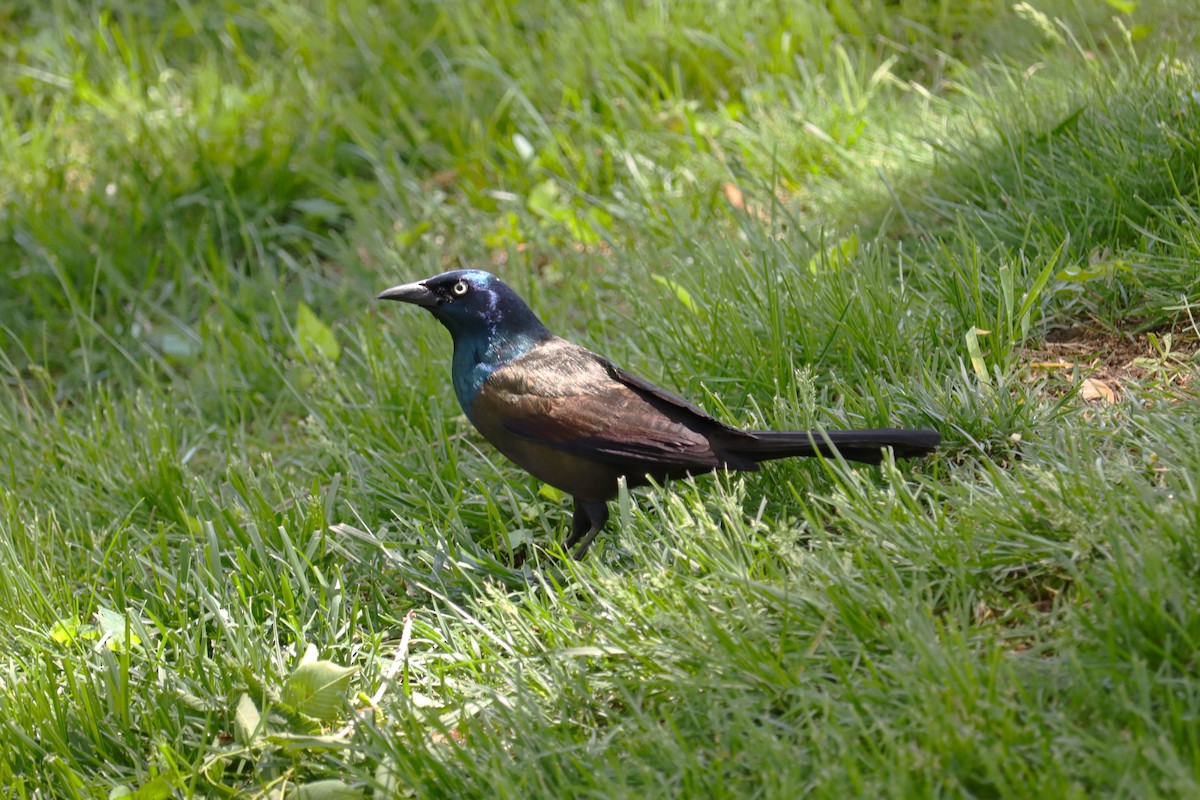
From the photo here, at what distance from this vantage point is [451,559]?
10.2ft

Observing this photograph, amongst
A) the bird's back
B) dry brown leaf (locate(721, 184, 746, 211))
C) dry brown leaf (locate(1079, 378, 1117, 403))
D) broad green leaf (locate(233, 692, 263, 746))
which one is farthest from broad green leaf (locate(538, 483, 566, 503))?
dry brown leaf (locate(721, 184, 746, 211))

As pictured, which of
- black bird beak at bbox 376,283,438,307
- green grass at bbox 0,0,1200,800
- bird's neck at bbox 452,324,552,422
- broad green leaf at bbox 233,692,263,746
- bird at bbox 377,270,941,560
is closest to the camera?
green grass at bbox 0,0,1200,800

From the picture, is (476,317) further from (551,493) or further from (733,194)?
(733,194)

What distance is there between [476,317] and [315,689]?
49.5 inches

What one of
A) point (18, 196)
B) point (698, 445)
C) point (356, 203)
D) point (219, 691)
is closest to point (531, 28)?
point (356, 203)

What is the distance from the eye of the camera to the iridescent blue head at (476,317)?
342cm

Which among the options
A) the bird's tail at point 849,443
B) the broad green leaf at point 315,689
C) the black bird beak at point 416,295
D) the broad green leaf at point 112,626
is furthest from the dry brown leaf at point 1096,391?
the broad green leaf at point 112,626

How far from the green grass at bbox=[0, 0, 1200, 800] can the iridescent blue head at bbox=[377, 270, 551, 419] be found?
0.38 metres

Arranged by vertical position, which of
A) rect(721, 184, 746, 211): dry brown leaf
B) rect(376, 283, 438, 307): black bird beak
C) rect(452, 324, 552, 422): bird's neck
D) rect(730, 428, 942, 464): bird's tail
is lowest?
rect(730, 428, 942, 464): bird's tail

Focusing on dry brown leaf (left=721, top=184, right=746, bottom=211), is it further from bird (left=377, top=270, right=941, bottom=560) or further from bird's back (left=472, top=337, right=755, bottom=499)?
bird's back (left=472, top=337, right=755, bottom=499)

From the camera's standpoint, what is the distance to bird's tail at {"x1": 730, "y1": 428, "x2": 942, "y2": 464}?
2.84m

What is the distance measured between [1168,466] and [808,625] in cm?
86

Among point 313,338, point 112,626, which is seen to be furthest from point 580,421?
point 313,338

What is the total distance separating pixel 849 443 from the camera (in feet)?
9.32
